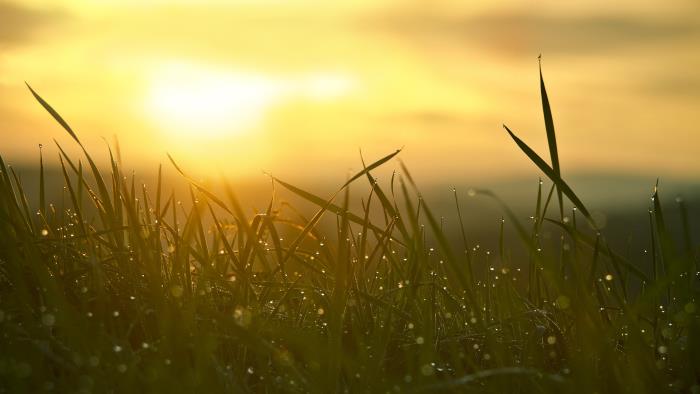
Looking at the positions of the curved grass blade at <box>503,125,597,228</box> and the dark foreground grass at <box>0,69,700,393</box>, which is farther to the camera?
the curved grass blade at <box>503,125,597,228</box>

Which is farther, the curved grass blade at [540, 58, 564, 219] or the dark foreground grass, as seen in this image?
the curved grass blade at [540, 58, 564, 219]

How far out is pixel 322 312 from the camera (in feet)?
6.53

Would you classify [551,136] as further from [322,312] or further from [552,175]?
[322,312]

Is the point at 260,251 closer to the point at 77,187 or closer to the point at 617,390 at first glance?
the point at 77,187

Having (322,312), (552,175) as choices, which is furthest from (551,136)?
(322,312)

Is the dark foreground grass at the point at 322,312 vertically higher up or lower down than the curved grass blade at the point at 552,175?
lower down

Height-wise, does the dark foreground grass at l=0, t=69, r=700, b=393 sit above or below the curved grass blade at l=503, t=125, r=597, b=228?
below

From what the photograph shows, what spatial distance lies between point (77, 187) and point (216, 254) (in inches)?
16.9

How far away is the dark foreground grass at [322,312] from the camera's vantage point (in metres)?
1.61

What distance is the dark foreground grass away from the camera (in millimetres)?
1608

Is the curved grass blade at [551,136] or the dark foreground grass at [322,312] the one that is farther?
the curved grass blade at [551,136]

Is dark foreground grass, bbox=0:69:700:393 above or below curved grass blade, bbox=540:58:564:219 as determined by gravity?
below

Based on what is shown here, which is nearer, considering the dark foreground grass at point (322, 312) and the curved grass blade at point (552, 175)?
the dark foreground grass at point (322, 312)

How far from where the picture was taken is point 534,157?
190 cm
